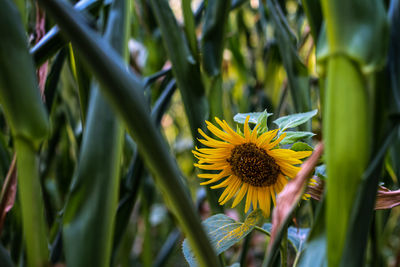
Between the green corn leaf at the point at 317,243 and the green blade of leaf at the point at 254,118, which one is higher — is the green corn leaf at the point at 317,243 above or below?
below

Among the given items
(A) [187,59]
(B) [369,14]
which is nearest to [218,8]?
(A) [187,59]

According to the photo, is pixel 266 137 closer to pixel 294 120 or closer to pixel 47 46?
pixel 294 120

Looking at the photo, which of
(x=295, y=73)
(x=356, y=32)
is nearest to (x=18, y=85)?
(x=356, y=32)

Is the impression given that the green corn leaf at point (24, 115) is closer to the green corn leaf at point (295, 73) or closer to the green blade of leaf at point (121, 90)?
the green blade of leaf at point (121, 90)

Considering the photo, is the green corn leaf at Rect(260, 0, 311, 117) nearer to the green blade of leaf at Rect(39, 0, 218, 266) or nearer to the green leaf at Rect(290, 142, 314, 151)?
the green leaf at Rect(290, 142, 314, 151)

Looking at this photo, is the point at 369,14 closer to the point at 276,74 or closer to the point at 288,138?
the point at 288,138

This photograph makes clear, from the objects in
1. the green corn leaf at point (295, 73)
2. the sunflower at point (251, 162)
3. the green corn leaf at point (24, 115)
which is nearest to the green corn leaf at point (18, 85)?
the green corn leaf at point (24, 115)

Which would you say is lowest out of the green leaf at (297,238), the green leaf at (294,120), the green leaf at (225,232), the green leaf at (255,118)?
the green leaf at (297,238)
